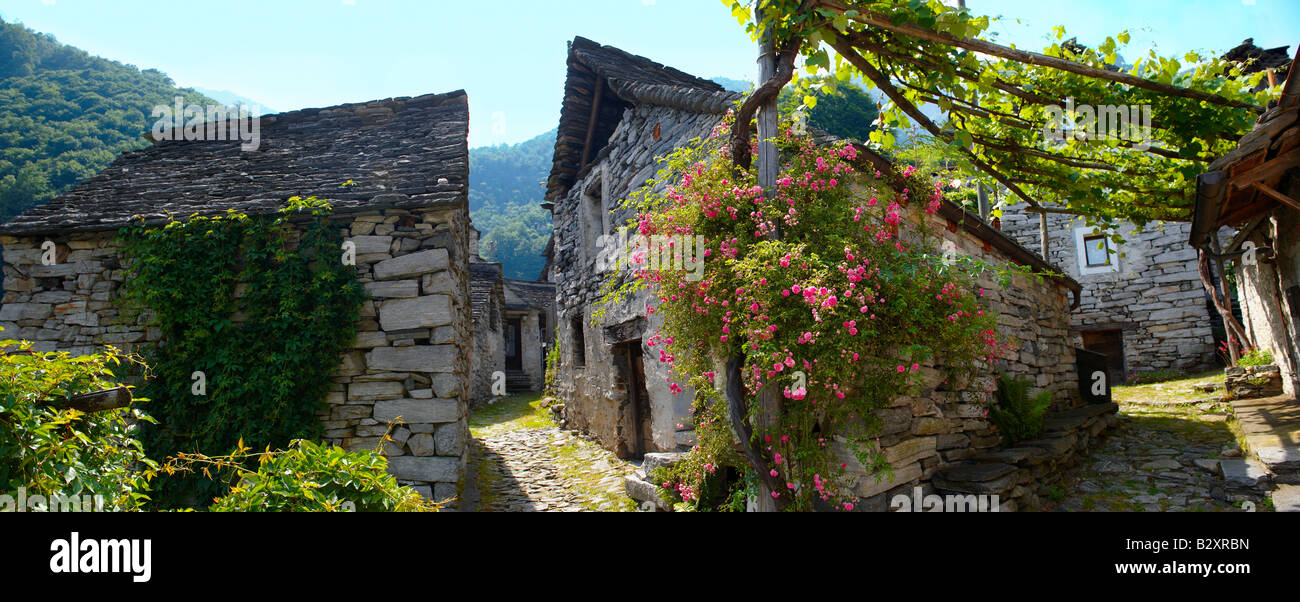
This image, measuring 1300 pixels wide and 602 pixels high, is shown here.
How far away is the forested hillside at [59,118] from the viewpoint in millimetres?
16922

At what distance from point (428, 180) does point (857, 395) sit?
4.59 m

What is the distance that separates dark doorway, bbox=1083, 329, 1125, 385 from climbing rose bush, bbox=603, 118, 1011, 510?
11.2 meters

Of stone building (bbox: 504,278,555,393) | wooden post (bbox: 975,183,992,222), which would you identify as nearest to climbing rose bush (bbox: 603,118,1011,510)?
wooden post (bbox: 975,183,992,222)

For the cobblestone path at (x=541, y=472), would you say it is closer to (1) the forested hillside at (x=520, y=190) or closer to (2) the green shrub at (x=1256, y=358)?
(2) the green shrub at (x=1256, y=358)

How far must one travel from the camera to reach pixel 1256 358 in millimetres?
7910

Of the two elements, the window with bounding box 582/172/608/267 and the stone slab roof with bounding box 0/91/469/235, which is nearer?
the stone slab roof with bounding box 0/91/469/235

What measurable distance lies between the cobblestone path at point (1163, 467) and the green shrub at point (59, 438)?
21.3 ft

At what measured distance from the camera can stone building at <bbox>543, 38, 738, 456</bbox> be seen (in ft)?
21.4

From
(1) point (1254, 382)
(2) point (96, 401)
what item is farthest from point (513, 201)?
(2) point (96, 401)

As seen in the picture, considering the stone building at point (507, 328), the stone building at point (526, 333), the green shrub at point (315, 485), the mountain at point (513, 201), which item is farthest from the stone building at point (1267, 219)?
the mountain at point (513, 201)

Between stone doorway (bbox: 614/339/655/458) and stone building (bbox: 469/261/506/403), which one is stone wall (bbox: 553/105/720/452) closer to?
stone doorway (bbox: 614/339/655/458)
